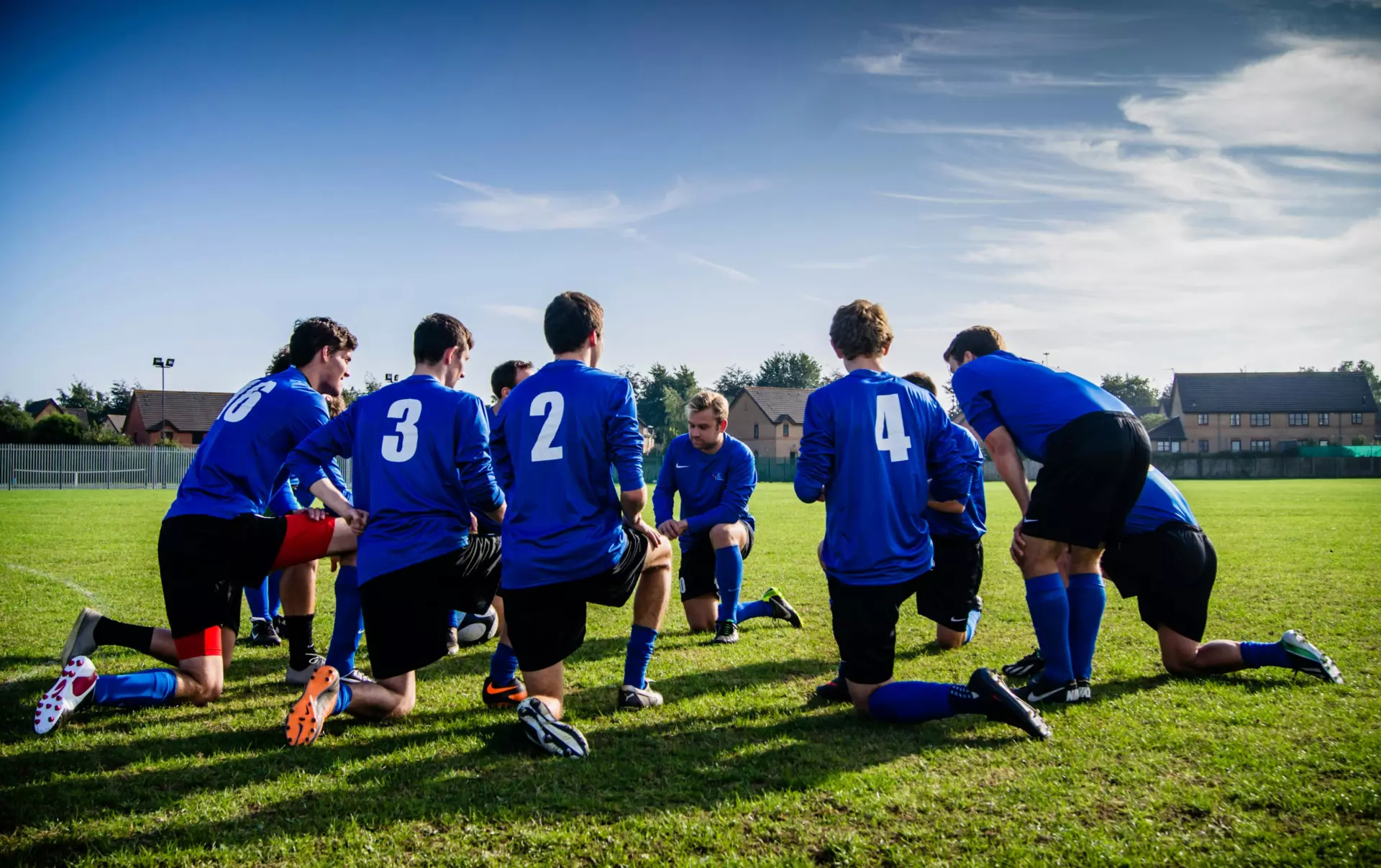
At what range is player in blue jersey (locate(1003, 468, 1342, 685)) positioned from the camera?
4.95 metres

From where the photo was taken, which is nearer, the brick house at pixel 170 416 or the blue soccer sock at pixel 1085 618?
the blue soccer sock at pixel 1085 618

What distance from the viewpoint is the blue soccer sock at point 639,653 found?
4.87m

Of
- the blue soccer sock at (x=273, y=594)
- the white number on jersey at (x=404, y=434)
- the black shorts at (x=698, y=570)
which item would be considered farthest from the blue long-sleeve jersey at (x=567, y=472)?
the blue soccer sock at (x=273, y=594)

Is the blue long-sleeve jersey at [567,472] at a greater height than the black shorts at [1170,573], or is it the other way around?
the blue long-sleeve jersey at [567,472]

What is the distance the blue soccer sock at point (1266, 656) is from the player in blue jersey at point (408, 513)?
444 cm

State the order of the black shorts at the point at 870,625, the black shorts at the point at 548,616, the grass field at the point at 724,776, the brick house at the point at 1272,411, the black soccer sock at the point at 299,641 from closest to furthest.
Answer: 1. the grass field at the point at 724,776
2. the black shorts at the point at 548,616
3. the black shorts at the point at 870,625
4. the black soccer sock at the point at 299,641
5. the brick house at the point at 1272,411

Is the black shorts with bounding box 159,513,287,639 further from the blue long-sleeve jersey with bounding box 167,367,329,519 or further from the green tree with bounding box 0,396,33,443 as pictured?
the green tree with bounding box 0,396,33,443

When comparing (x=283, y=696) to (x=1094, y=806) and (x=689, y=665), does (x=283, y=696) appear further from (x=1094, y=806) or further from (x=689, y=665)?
(x=1094, y=806)

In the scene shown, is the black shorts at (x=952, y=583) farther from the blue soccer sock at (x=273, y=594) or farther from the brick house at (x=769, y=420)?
the brick house at (x=769, y=420)

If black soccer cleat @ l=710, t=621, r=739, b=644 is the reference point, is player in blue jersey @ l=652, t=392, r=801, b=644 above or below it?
above

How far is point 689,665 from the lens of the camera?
5941 millimetres

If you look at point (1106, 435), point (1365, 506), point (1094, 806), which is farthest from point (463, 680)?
point (1365, 506)

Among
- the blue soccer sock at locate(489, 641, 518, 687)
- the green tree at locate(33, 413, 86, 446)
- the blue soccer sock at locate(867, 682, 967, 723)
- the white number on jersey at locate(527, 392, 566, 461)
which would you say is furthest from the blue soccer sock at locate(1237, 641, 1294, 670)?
the green tree at locate(33, 413, 86, 446)

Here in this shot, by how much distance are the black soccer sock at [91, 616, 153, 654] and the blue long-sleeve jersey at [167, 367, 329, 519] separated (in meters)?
0.69
